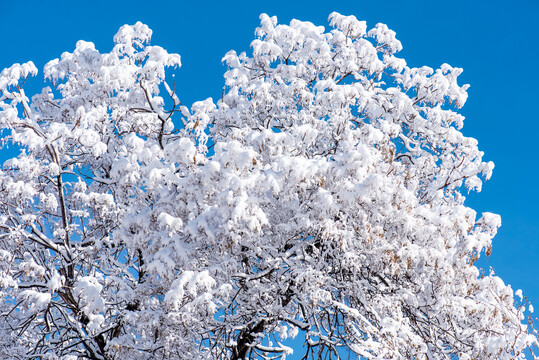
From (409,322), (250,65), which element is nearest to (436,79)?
(250,65)

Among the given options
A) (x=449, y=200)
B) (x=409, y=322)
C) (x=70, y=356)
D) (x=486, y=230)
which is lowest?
(x=70, y=356)

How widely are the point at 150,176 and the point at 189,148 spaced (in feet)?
2.38

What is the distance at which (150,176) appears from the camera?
25.1ft

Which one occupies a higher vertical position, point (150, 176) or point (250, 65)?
point (250, 65)

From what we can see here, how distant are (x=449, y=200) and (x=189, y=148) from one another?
575 centimetres

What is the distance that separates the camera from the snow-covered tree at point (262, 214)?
24.1ft

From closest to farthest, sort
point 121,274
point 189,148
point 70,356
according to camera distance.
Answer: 1. point 189,148
2. point 70,356
3. point 121,274

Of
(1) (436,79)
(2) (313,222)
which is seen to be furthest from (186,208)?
(1) (436,79)

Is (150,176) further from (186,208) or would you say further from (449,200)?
(449,200)

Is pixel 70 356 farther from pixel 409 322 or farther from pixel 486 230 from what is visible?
pixel 486 230

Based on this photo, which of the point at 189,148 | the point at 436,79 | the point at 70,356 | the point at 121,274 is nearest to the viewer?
the point at 189,148

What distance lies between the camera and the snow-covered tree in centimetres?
736

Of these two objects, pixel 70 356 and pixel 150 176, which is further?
pixel 70 356

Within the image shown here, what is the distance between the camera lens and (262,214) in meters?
6.89
